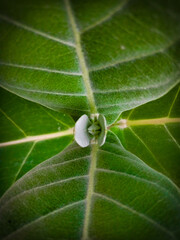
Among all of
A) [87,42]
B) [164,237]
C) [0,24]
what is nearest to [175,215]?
[164,237]

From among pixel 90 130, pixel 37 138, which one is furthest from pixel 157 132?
pixel 37 138

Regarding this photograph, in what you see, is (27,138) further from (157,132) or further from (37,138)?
(157,132)

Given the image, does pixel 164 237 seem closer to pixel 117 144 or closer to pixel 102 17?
pixel 117 144

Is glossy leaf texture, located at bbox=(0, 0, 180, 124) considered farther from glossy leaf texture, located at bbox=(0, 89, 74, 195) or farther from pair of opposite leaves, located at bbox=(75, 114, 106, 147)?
glossy leaf texture, located at bbox=(0, 89, 74, 195)

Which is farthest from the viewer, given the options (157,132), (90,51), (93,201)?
(157,132)

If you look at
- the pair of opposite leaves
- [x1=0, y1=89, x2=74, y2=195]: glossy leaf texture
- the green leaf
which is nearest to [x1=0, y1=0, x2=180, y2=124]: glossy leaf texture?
the pair of opposite leaves

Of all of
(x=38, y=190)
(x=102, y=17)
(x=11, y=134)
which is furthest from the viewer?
(x=11, y=134)

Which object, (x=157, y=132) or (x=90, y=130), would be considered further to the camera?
(x=157, y=132)
